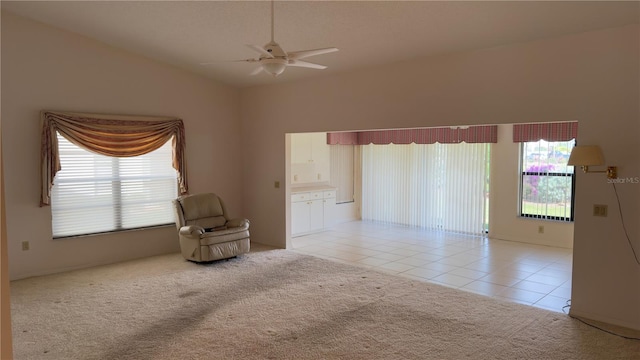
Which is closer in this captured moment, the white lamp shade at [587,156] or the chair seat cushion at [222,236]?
the white lamp shade at [587,156]

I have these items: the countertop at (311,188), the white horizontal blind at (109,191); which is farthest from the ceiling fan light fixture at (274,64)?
the countertop at (311,188)

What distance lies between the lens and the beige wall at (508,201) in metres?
7.42

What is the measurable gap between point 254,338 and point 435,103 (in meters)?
3.27

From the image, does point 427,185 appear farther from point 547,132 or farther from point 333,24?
point 333,24

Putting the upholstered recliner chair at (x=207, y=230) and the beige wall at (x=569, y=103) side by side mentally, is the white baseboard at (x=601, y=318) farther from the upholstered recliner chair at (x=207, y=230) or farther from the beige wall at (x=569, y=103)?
the upholstered recliner chair at (x=207, y=230)

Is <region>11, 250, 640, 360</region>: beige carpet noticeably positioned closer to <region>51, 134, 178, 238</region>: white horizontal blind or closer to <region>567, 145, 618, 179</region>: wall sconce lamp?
<region>51, 134, 178, 238</region>: white horizontal blind

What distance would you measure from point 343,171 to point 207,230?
159 inches

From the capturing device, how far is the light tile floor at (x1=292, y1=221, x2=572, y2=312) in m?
5.07

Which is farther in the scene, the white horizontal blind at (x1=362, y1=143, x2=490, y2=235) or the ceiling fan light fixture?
the white horizontal blind at (x1=362, y1=143, x2=490, y2=235)

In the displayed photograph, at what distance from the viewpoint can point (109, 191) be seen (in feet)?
20.4

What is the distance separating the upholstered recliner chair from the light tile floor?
117cm

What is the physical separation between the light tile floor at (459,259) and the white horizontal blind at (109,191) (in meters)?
2.30

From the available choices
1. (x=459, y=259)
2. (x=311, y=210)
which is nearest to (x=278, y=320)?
(x=459, y=259)

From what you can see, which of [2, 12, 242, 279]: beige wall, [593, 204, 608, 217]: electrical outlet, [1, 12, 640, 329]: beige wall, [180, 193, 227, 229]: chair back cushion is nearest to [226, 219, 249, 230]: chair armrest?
[180, 193, 227, 229]: chair back cushion
